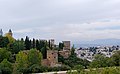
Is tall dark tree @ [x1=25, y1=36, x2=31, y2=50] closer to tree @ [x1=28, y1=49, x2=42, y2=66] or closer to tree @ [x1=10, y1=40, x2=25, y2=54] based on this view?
tree @ [x1=10, y1=40, x2=25, y2=54]

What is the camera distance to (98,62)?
2070 centimetres

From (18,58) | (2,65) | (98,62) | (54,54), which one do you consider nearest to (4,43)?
(54,54)

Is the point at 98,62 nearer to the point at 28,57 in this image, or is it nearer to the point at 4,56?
the point at 28,57

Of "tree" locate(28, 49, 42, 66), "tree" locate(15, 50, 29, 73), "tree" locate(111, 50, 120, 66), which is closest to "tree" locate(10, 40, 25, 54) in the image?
"tree" locate(15, 50, 29, 73)

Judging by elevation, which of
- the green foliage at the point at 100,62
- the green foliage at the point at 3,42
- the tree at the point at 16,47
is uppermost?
the green foliage at the point at 3,42

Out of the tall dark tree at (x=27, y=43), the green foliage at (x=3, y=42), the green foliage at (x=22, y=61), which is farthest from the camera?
the tall dark tree at (x=27, y=43)

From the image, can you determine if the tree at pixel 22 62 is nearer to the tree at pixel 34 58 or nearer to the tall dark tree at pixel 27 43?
the tree at pixel 34 58

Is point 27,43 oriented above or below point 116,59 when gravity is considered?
above

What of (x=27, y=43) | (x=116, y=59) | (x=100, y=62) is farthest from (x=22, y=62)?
(x=27, y=43)

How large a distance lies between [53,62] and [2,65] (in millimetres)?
8081

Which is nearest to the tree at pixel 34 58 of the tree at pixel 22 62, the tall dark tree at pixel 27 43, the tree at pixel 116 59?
the tree at pixel 22 62

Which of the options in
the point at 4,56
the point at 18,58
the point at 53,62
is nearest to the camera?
the point at 18,58

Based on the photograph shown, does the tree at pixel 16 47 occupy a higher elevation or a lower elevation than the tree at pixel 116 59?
higher

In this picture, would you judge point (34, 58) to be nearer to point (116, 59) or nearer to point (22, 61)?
point (22, 61)
